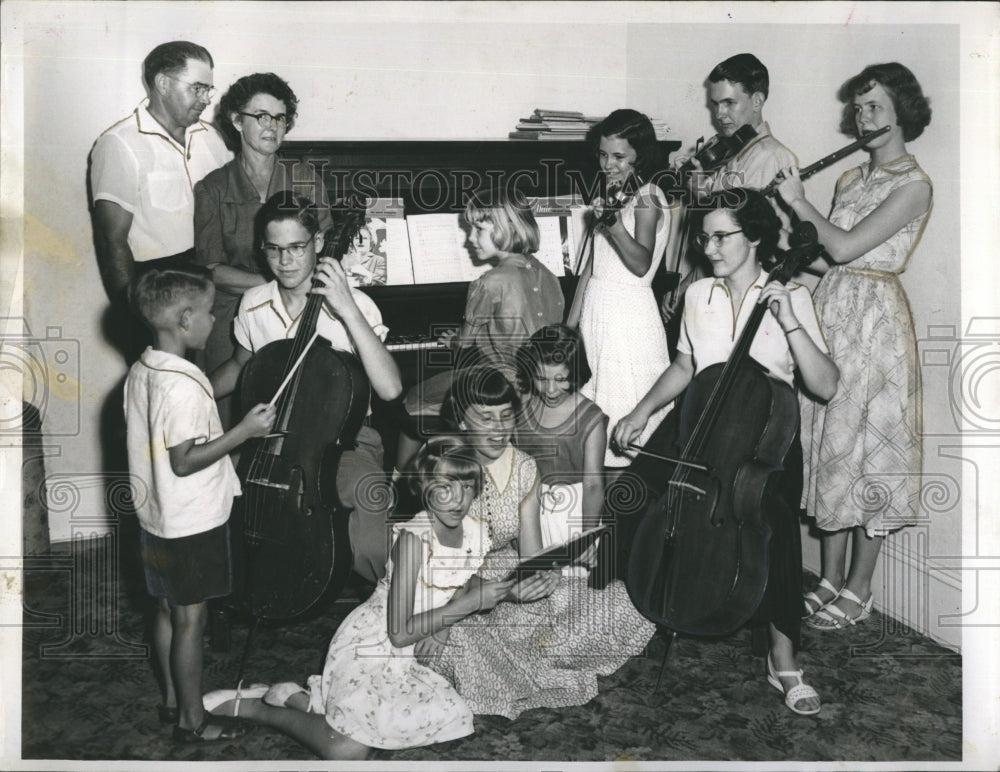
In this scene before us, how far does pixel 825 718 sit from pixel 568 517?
1.12 meters

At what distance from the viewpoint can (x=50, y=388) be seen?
3.63 m

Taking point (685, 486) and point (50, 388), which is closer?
point (685, 486)

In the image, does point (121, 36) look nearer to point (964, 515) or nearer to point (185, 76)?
point (185, 76)

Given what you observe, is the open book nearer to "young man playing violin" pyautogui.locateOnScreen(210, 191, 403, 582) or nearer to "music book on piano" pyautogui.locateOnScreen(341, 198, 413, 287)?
"young man playing violin" pyautogui.locateOnScreen(210, 191, 403, 582)

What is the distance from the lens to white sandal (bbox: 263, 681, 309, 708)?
3.38 m

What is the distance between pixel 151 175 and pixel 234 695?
6.04 feet

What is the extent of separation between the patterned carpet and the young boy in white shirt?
216mm

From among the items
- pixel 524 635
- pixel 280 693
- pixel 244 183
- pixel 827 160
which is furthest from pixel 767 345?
pixel 280 693

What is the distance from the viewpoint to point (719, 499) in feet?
10.8

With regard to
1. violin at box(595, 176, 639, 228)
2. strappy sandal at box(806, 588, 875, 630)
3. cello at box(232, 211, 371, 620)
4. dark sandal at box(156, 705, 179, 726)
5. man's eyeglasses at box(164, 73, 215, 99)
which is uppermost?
man's eyeglasses at box(164, 73, 215, 99)

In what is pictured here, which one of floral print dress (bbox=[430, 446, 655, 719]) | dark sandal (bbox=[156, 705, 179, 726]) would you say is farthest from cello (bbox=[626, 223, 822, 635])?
dark sandal (bbox=[156, 705, 179, 726])

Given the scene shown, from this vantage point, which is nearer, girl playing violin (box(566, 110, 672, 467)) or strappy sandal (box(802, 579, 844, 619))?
girl playing violin (box(566, 110, 672, 467))

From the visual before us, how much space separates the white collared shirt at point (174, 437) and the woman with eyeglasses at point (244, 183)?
15.2 inches

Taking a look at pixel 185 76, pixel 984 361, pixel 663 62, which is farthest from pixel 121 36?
pixel 984 361
